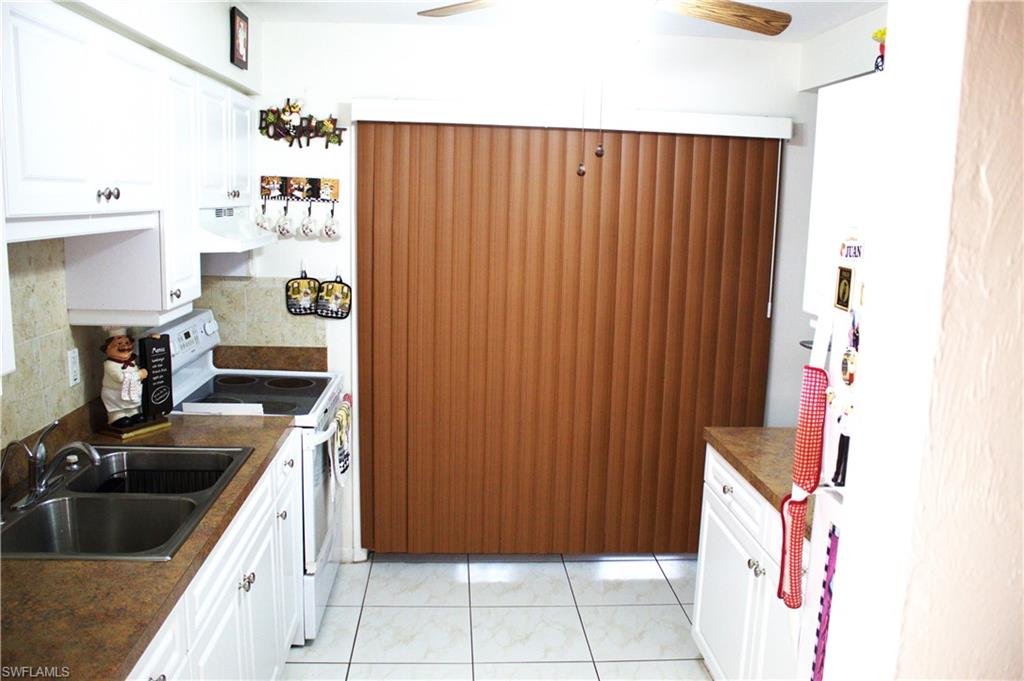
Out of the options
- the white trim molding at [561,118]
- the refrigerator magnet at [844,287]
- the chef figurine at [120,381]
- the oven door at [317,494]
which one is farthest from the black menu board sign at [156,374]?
the refrigerator magnet at [844,287]

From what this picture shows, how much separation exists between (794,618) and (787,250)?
82.4 inches

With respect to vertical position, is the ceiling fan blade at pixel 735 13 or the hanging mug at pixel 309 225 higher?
the ceiling fan blade at pixel 735 13

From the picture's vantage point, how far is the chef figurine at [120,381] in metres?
2.66

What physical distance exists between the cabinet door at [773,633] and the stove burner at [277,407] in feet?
5.96

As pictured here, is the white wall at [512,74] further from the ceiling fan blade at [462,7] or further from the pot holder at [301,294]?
the ceiling fan blade at [462,7]

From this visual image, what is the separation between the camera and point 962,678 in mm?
564

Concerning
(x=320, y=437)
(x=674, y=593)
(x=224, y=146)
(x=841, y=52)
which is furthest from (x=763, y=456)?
(x=224, y=146)

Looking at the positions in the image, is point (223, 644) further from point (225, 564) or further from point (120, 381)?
point (120, 381)

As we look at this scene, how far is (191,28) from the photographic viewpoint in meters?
2.64

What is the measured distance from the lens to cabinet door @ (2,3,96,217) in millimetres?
1688

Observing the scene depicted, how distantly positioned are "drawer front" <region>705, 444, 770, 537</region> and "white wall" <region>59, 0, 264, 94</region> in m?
2.24

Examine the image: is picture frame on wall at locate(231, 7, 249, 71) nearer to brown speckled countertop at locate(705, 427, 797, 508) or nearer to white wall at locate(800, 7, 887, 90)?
brown speckled countertop at locate(705, 427, 797, 508)

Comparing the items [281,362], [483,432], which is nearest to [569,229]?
[483,432]

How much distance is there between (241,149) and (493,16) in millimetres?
1169
